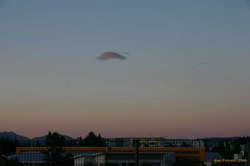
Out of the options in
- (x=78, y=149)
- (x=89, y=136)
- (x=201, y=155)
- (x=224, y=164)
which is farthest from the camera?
(x=89, y=136)

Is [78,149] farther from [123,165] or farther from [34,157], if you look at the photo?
[123,165]

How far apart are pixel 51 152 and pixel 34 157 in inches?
548

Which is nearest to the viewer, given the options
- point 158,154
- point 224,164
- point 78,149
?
point 158,154

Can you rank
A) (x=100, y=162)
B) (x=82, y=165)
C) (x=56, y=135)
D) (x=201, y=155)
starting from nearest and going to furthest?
(x=82, y=165), (x=100, y=162), (x=201, y=155), (x=56, y=135)

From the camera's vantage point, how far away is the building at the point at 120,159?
44869 millimetres

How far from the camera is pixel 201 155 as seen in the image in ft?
260

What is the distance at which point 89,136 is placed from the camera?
→ 148 metres

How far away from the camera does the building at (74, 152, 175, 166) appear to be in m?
44.9

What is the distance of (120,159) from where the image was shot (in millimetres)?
51250

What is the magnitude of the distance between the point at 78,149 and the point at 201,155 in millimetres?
20211

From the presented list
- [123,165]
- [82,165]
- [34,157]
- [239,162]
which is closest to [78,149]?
[34,157]

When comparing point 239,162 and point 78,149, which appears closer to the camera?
point 239,162

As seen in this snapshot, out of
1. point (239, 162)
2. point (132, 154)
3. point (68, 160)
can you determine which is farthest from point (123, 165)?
point (239, 162)

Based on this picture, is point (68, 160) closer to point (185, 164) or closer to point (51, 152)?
point (51, 152)
